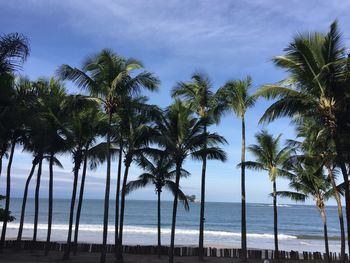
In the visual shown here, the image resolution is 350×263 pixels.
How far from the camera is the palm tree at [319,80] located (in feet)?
42.2

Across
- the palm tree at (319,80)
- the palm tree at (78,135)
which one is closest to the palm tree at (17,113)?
the palm tree at (78,135)

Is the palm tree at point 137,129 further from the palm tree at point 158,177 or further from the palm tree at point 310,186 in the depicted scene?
the palm tree at point 310,186

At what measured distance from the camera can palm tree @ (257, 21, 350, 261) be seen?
12.9 metres

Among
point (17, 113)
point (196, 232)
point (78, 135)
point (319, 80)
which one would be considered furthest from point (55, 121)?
point (196, 232)

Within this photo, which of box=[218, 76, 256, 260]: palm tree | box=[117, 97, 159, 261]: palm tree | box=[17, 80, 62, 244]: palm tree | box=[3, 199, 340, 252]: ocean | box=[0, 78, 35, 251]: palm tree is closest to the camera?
box=[0, 78, 35, 251]: palm tree

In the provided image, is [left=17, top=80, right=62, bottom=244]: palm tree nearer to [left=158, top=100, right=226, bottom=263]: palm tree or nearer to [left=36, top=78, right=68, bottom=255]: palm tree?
[left=36, top=78, right=68, bottom=255]: palm tree

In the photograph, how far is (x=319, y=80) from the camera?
1297cm

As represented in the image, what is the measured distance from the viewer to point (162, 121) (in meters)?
21.7

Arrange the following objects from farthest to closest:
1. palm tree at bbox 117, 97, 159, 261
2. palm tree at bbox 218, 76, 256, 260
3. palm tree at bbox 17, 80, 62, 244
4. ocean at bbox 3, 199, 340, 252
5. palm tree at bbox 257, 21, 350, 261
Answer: ocean at bbox 3, 199, 340, 252
palm tree at bbox 218, 76, 256, 260
palm tree at bbox 117, 97, 159, 261
palm tree at bbox 17, 80, 62, 244
palm tree at bbox 257, 21, 350, 261

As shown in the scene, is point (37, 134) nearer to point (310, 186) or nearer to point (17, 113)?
point (17, 113)

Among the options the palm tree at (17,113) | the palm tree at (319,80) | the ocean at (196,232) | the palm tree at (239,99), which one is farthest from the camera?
the ocean at (196,232)

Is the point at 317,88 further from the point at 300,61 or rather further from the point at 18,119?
the point at 18,119

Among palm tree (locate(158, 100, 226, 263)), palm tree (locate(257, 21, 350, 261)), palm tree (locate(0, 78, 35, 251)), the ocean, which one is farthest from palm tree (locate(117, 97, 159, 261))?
the ocean

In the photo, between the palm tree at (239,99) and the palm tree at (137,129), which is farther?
the palm tree at (239,99)
